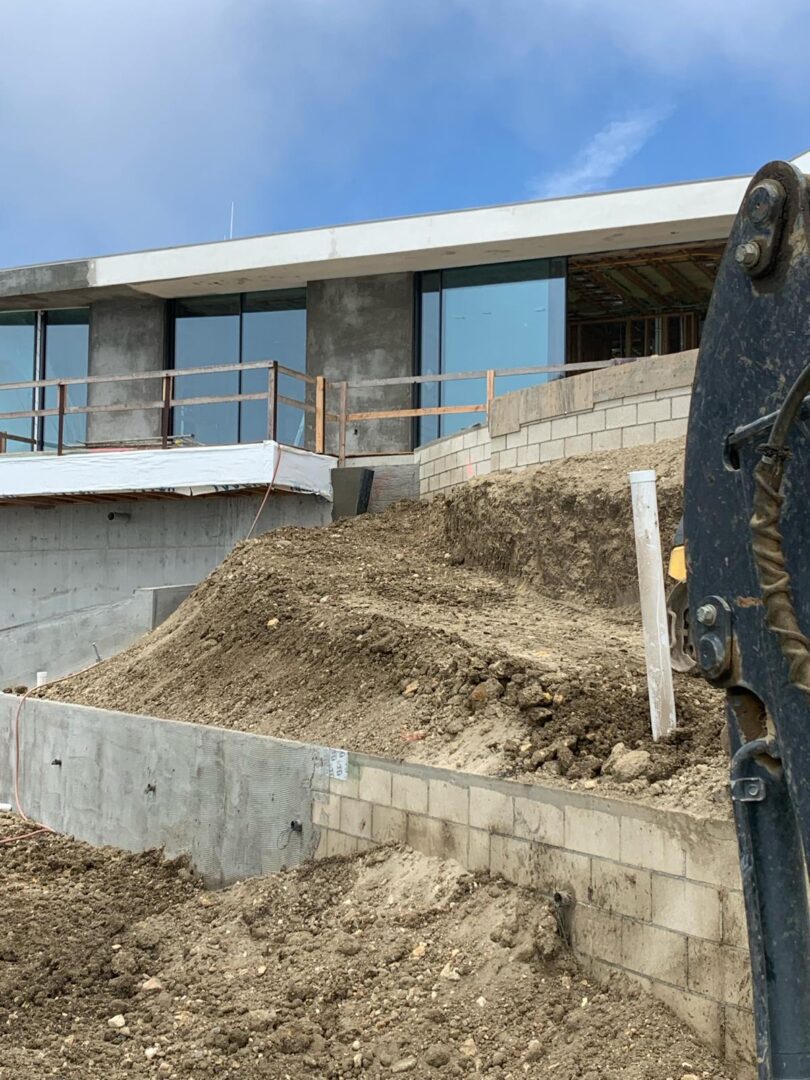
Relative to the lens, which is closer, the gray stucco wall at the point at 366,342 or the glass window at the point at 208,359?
the gray stucco wall at the point at 366,342

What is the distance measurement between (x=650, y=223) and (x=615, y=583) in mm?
6714

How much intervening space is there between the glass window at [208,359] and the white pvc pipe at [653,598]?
13.1 m

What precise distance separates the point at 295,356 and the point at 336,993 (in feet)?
45.0

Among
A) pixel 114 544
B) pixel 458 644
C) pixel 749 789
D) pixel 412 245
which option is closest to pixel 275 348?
pixel 412 245

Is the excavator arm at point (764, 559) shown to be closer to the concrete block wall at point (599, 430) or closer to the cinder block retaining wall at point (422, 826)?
the cinder block retaining wall at point (422, 826)

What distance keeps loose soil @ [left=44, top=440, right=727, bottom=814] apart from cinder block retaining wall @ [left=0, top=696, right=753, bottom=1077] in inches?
11.9

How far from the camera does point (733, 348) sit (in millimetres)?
1811

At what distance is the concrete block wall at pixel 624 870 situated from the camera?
13.0 ft

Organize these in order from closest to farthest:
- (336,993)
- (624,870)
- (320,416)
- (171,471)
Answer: (624,870)
(336,993)
(171,471)
(320,416)

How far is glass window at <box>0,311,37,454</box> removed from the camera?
19312 millimetres

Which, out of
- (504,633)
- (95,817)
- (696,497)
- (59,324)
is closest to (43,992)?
(95,817)

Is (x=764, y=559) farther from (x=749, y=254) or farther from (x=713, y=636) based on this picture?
(x=749, y=254)

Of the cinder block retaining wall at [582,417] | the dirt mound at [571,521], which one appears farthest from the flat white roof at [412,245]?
the dirt mound at [571,521]

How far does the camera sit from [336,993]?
4.94m
